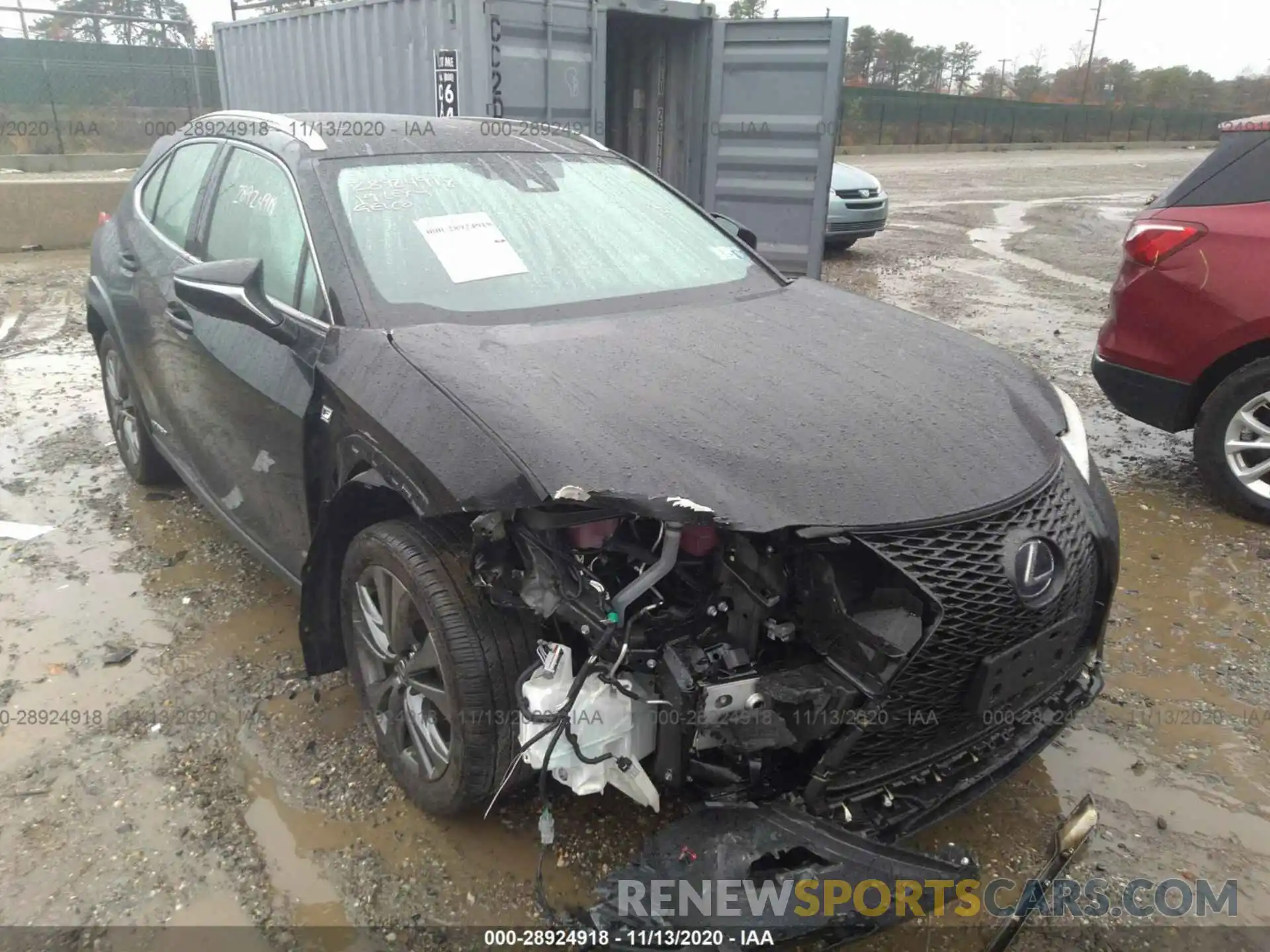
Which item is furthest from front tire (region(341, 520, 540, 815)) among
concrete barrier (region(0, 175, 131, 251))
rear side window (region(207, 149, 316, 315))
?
concrete barrier (region(0, 175, 131, 251))

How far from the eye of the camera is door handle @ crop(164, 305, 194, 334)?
3.42m

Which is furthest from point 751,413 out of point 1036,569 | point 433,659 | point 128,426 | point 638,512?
point 128,426

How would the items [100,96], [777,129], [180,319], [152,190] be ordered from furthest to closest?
[100,96], [777,129], [152,190], [180,319]

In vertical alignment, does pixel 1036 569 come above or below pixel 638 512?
below

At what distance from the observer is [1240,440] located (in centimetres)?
444

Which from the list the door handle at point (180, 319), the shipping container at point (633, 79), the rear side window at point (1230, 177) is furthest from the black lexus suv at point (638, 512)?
the shipping container at point (633, 79)

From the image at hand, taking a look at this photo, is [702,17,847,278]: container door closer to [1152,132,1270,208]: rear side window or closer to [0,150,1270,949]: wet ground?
[1152,132,1270,208]: rear side window

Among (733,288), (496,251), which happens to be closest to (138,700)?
(496,251)

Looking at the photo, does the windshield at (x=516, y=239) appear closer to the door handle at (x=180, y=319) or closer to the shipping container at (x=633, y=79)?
the door handle at (x=180, y=319)

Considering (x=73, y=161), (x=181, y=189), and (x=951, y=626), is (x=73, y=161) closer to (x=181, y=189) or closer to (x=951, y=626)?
(x=181, y=189)

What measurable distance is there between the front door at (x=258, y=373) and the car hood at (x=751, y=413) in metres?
0.48

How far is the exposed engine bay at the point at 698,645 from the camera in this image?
203 cm

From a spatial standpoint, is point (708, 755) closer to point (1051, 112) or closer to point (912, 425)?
point (912, 425)

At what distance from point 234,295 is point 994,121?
40.8 meters
